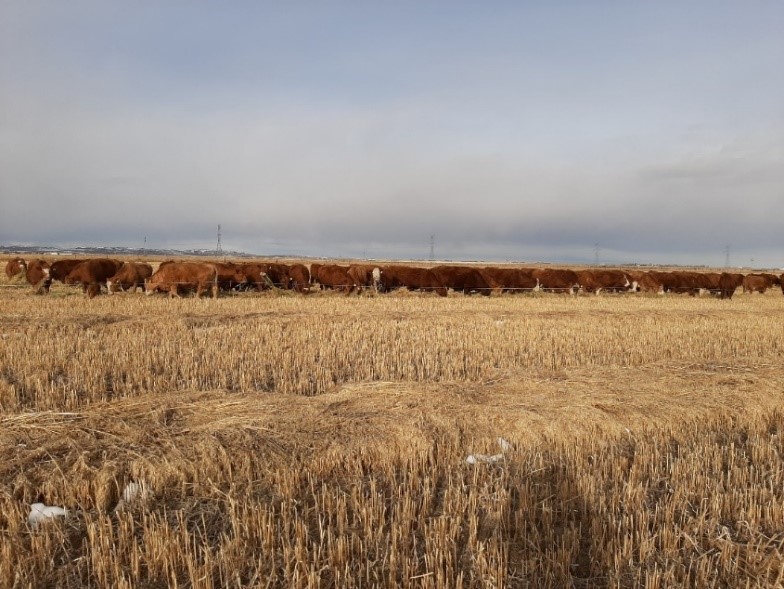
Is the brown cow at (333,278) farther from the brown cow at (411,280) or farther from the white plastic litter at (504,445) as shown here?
the white plastic litter at (504,445)

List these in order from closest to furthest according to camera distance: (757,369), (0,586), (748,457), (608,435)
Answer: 1. (0,586)
2. (748,457)
3. (608,435)
4. (757,369)

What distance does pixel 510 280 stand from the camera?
28.8m

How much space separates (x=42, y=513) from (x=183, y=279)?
18625 millimetres

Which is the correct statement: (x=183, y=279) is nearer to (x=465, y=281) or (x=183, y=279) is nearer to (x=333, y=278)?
(x=333, y=278)

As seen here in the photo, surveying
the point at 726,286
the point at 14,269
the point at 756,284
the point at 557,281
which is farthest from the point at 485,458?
the point at 756,284

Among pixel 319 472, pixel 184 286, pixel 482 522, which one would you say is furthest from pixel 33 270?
pixel 482 522

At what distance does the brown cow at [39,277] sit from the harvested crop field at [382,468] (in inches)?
550

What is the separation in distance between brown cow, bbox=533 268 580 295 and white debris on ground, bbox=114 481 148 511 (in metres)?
26.9

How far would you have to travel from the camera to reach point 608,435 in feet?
18.5

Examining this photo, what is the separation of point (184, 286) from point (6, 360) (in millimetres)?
13294

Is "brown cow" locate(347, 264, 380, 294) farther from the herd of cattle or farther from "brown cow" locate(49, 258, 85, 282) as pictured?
"brown cow" locate(49, 258, 85, 282)

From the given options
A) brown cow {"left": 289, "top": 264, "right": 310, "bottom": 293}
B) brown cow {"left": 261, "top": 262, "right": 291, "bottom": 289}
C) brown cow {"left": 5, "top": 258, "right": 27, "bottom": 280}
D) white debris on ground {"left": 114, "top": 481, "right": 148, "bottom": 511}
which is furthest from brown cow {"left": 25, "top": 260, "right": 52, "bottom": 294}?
white debris on ground {"left": 114, "top": 481, "right": 148, "bottom": 511}

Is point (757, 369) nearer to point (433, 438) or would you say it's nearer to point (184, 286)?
point (433, 438)

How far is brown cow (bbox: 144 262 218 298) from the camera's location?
21047mm
